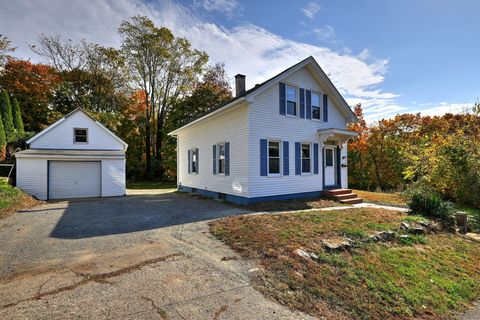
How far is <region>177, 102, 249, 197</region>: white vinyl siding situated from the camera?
10.4 m

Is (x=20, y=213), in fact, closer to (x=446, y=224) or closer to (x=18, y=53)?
(x=446, y=224)

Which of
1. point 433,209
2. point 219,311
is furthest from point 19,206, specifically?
point 433,209

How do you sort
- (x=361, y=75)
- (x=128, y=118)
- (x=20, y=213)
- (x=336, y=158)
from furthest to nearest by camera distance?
(x=128, y=118) < (x=361, y=75) < (x=336, y=158) < (x=20, y=213)

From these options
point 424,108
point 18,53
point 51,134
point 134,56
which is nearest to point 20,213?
point 51,134

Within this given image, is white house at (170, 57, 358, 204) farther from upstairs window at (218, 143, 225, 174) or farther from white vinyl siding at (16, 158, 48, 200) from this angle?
white vinyl siding at (16, 158, 48, 200)

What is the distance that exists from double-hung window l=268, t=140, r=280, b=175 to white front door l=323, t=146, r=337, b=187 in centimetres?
312

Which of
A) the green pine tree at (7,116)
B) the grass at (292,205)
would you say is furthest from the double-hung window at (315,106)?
the green pine tree at (7,116)

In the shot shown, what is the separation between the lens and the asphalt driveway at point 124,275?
2990 mm

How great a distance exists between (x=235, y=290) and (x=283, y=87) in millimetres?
9568

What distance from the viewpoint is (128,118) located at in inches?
1080

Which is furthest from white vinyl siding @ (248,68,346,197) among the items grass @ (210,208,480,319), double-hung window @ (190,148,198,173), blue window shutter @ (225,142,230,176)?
double-hung window @ (190,148,198,173)

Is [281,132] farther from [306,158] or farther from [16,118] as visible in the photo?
[16,118]

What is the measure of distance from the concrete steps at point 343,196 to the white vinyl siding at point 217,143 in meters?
4.61

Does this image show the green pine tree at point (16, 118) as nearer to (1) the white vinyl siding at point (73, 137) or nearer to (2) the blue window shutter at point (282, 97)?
(1) the white vinyl siding at point (73, 137)
